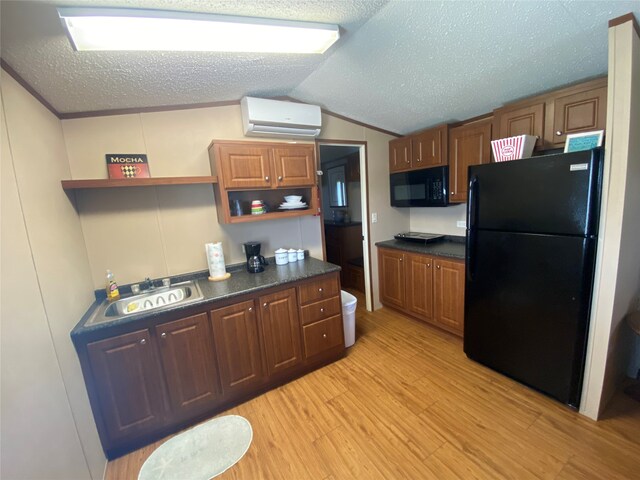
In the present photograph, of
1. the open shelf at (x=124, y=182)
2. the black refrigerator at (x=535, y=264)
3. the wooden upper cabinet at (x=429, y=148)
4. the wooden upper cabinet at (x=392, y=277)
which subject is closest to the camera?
the black refrigerator at (x=535, y=264)

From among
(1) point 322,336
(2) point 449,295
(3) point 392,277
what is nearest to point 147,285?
(1) point 322,336

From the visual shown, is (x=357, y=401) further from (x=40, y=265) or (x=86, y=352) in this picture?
(x=40, y=265)

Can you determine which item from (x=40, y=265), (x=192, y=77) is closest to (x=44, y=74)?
(x=192, y=77)

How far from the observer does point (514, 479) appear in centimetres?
135

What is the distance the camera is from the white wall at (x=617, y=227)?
133 cm

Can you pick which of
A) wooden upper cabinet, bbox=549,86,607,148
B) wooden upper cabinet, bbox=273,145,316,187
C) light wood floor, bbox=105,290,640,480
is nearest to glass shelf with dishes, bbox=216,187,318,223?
wooden upper cabinet, bbox=273,145,316,187

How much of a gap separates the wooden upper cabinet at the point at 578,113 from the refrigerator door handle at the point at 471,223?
626mm

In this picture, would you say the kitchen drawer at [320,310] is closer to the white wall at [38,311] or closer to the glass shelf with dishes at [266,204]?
the glass shelf with dishes at [266,204]

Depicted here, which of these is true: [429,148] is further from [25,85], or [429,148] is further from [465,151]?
[25,85]

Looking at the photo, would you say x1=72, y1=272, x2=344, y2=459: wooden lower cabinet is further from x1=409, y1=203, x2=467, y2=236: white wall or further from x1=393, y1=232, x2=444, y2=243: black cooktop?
x1=409, y1=203, x2=467, y2=236: white wall

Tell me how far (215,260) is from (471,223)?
208 cm

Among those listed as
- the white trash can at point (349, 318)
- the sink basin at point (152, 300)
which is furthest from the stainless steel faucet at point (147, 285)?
the white trash can at point (349, 318)

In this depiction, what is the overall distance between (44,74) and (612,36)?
9.65 ft

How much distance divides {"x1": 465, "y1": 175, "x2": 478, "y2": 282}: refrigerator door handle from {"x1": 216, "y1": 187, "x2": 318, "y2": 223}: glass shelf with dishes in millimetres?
1284
